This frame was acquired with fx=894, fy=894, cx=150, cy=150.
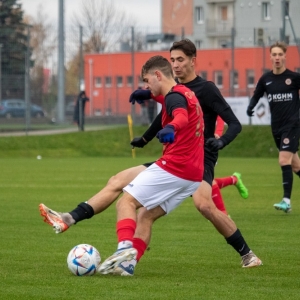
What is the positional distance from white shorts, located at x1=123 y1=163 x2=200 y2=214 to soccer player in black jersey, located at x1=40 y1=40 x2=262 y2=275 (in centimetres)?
19

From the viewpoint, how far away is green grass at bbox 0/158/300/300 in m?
6.53

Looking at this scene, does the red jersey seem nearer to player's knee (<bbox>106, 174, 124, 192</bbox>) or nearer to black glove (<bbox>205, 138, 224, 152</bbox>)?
black glove (<bbox>205, 138, 224, 152</bbox>)

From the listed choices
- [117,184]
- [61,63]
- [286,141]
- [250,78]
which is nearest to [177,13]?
[250,78]

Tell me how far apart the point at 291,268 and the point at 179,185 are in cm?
136

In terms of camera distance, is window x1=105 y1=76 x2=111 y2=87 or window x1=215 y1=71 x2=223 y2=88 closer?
window x1=215 y1=71 x2=223 y2=88

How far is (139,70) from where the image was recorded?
44656 mm

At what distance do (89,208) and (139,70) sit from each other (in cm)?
3758

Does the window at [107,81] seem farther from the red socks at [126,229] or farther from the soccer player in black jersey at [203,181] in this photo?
the red socks at [126,229]

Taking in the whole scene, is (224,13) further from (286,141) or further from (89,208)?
(89,208)

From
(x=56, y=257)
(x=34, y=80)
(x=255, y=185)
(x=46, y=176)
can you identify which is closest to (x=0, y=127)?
(x=34, y=80)

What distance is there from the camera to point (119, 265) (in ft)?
23.3

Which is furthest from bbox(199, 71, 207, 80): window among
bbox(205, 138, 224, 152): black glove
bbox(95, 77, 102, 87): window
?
bbox(205, 138, 224, 152): black glove

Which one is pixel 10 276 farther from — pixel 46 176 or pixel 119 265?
pixel 46 176

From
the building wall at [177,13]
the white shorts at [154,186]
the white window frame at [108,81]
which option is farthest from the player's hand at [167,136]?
the building wall at [177,13]
